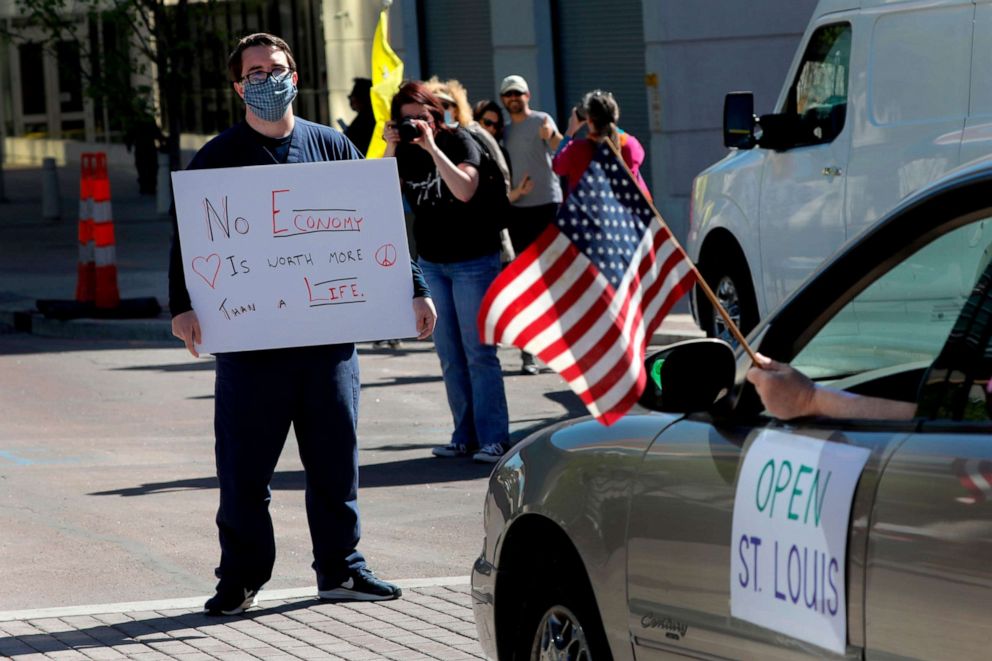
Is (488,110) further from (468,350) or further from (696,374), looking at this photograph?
(696,374)

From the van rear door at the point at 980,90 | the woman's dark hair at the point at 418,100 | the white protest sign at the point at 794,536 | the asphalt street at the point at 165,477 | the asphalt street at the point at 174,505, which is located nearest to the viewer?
the white protest sign at the point at 794,536

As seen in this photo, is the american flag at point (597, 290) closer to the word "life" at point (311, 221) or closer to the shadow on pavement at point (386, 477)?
the word "life" at point (311, 221)

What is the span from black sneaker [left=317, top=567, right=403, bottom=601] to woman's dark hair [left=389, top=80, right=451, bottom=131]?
2.98 m

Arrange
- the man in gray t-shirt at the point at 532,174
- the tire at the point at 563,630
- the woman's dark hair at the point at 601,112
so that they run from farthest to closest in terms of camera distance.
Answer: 1. the man in gray t-shirt at the point at 532,174
2. the woman's dark hair at the point at 601,112
3. the tire at the point at 563,630

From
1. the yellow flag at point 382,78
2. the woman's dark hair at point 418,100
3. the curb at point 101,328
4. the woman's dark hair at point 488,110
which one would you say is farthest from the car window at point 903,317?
the curb at point 101,328

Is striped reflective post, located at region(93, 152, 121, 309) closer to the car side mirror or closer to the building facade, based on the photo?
the building facade

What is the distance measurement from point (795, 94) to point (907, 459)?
8.42m

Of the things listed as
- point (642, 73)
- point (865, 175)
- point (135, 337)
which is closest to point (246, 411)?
point (865, 175)

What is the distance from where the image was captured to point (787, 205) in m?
11.6

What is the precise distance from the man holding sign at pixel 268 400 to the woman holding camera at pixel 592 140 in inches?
219

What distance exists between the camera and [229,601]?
6770mm

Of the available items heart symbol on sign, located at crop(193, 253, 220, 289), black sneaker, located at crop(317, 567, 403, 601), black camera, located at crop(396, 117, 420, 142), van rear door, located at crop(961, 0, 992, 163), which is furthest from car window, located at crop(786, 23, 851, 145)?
heart symbol on sign, located at crop(193, 253, 220, 289)

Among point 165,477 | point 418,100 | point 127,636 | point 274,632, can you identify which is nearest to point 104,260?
point 165,477

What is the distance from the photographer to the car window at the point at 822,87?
36.6 feet
